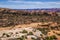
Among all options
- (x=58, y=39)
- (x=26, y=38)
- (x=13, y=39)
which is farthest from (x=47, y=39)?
(x=13, y=39)

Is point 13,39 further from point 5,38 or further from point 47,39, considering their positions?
point 47,39

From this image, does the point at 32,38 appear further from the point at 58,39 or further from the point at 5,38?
the point at 58,39

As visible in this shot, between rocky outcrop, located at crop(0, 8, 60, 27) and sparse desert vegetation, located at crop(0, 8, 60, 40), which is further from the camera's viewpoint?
rocky outcrop, located at crop(0, 8, 60, 27)

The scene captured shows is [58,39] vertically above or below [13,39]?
below

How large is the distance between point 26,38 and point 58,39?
1021cm

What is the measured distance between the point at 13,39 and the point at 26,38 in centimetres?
181

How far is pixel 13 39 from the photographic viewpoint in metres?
21.2

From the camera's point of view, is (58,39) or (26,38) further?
(58,39)

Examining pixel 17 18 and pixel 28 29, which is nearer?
pixel 28 29

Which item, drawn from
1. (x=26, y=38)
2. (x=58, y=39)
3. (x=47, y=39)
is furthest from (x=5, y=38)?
(x=58, y=39)

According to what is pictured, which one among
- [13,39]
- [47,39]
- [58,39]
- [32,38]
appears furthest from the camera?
[58,39]

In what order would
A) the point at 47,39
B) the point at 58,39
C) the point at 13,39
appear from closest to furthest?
the point at 13,39 → the point at 47,39 → the point at 58,39

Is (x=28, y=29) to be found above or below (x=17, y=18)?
above

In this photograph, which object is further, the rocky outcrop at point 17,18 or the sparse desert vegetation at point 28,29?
the rocky outcrop at point 17,18
